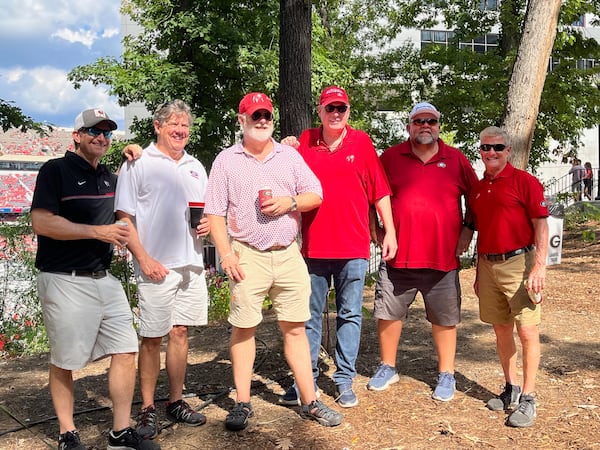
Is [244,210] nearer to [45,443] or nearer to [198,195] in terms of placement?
[198,195]

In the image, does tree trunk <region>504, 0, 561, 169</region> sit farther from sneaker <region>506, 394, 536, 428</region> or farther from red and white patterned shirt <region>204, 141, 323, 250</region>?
red and white patterned shirt <region>204, 141, 323, 250</region>

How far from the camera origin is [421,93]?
16.4 m

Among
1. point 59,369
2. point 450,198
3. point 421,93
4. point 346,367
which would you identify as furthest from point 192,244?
point 421,93

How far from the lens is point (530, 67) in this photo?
333 inches

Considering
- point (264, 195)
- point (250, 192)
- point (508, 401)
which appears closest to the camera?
point (264, 195)

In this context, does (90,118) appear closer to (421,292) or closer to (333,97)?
(333,97)

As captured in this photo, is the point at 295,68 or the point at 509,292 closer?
the point at 509,292

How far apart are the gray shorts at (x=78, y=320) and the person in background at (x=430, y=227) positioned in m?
2.06

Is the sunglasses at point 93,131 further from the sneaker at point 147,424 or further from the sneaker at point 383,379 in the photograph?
the sneaker at point 383,379

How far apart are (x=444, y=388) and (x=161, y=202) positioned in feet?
8.19

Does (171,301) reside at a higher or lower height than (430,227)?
lower

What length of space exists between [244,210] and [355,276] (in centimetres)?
98

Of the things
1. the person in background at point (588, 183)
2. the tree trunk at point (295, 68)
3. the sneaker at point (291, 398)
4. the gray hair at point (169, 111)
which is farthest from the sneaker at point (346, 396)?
the person in background at point (588, 183)

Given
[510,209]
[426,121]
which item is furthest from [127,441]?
[426,121]
